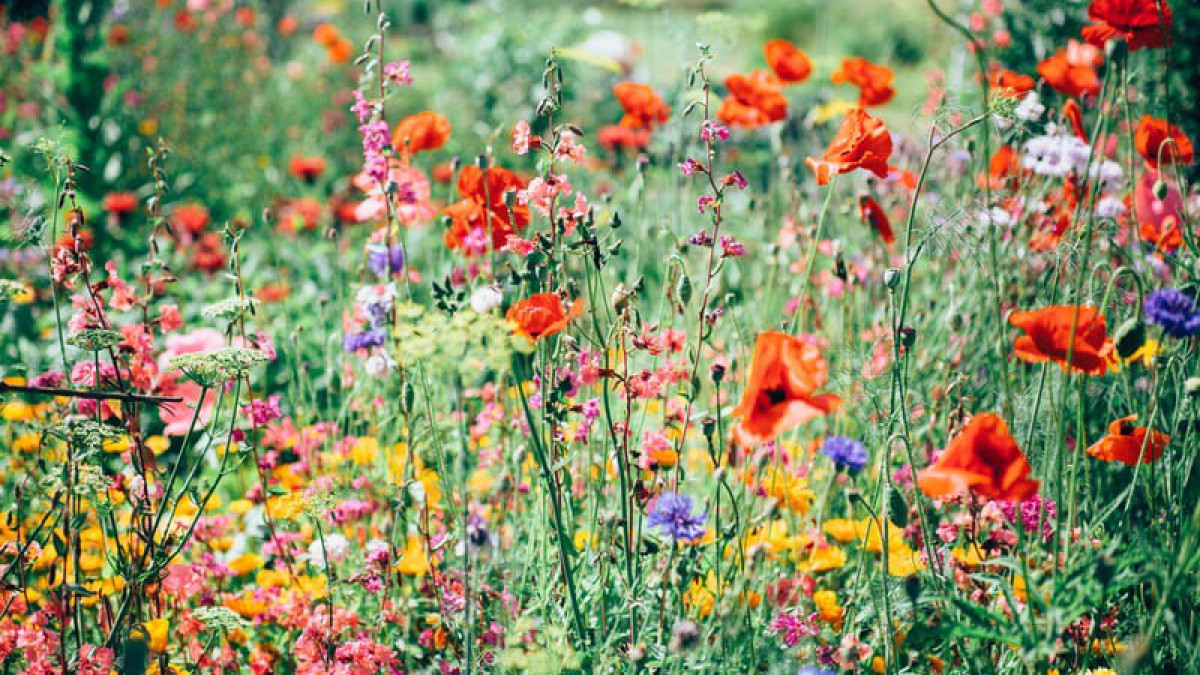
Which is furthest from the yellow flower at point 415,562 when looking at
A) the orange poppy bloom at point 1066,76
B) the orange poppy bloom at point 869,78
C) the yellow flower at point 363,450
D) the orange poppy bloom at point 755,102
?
the orange poppy bloom at point 1066,76

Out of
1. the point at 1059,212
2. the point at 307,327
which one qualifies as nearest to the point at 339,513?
the point at 307,327

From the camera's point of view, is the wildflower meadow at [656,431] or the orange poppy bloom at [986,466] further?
the wildflower meadow at [656,431]

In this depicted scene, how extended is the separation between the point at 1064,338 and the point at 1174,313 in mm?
203

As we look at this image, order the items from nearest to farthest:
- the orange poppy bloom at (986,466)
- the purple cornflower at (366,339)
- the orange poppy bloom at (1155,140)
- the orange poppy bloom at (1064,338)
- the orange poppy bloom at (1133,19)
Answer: the orange poppy bloom at (986,466), the orange poppy bloom at (1064,338), the orange poppy bloom at (1133,19), the orange poppy bloom at (1155,140), the purple cornflower at (366,339)

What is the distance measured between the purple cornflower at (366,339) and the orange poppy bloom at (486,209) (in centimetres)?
33

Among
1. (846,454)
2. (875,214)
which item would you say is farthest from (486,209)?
(875,214)

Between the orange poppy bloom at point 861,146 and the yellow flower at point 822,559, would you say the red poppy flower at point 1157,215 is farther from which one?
the yellow flower at point 822,559

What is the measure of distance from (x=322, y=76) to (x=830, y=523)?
20.4 feet

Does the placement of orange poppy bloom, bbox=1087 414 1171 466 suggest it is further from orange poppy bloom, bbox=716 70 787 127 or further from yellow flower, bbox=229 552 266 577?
yellow flower, bbox=229 552 266 577

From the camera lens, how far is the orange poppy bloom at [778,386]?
131 cm

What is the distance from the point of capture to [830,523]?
6.86ft

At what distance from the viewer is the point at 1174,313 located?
1.50 m

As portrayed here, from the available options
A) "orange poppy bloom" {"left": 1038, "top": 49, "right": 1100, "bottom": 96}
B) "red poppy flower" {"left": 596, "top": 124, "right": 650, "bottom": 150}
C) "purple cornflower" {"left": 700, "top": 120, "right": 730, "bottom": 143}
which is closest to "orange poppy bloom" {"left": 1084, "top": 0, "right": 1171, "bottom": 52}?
"orange poppy bloom" {"left": 1038, "top": 49, "right": 1100, "bottom": 96}

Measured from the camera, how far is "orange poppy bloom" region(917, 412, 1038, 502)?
4.21ft
